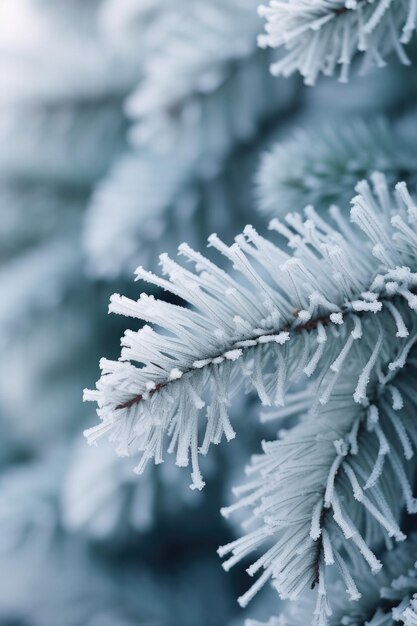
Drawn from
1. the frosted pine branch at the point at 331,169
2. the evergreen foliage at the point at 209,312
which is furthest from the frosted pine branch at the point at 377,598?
the frosted pine branch at the point at 331,169

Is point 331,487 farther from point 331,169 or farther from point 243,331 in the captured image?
point 331,169

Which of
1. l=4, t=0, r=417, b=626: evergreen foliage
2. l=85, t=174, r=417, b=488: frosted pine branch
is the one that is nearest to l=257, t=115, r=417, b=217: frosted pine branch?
l=4, t=0, r=417, b=626: evergreen foliage

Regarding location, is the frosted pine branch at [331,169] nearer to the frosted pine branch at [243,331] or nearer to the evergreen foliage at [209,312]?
the evergreen foliage at [209,312]

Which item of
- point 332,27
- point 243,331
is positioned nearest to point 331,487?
point 243,331

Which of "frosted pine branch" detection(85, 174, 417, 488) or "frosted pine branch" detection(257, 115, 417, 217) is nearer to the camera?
"frosted pine branch" detection(85, 174, 417, 488)

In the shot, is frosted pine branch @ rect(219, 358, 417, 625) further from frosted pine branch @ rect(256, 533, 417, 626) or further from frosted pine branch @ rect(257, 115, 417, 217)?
frosted pine branch @ rect(257, 115, 417, 217)
